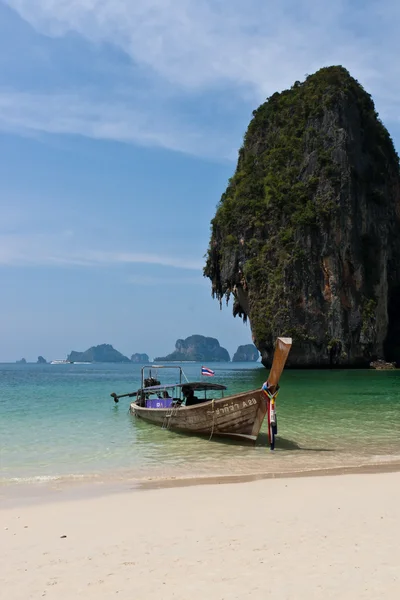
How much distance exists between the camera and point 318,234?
49.7m

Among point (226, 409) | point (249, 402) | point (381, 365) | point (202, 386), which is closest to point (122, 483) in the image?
point (249, 402)

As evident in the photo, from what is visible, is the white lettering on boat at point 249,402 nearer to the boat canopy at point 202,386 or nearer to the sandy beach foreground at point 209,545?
the boat canopy at point 202,386

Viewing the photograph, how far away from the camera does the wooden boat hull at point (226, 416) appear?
40.9ft

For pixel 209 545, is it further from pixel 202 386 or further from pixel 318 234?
pixel 318 234

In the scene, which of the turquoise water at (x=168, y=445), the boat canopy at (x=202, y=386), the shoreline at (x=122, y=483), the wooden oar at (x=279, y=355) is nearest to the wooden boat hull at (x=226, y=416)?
the turquoise water at (x=168, y=445)

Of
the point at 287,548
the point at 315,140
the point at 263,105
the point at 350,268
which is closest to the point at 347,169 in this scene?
the point at 315,140

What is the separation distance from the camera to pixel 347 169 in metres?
50.6

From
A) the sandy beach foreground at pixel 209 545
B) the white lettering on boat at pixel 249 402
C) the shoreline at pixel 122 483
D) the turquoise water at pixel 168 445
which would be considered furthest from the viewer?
the white lettering on boat at pixel 249 402

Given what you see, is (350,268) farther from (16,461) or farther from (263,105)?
(16,461)

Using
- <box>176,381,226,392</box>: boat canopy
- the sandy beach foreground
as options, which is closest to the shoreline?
the sandy beach foreground

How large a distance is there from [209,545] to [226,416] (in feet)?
25.5

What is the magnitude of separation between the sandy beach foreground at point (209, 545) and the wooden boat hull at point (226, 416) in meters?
4.36

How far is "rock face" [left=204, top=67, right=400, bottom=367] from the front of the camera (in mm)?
48822

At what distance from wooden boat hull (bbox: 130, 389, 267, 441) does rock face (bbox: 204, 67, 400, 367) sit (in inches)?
1360
